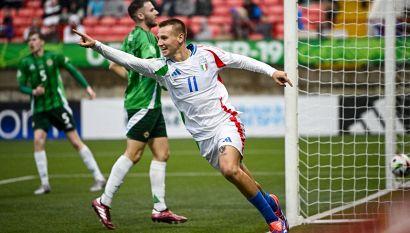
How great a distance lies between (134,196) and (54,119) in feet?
5.72

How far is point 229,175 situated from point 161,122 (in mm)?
1889

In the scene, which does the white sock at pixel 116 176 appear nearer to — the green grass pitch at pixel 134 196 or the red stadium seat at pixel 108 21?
the green grass pitch at pixel 134 196

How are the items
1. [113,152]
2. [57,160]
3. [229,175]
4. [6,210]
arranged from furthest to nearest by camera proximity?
[113,152] → [57,160] → [6,210] → [229,175]

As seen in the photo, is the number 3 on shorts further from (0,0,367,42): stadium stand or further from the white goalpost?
(0,0,367,42): stadium stand

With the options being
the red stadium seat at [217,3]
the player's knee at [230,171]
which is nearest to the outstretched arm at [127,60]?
the player's knee at [230,171]

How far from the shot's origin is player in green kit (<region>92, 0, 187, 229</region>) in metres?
7.79

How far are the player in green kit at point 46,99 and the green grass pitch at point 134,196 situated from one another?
17.6 inches

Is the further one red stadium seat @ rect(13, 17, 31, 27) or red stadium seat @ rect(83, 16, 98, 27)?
red stadium seat @ rect(13, 17, 31, 27)

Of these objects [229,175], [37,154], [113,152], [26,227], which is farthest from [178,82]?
[113,152]

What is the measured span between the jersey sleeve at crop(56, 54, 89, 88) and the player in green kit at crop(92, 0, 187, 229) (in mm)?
2890

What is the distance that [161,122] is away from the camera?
8.01 meters

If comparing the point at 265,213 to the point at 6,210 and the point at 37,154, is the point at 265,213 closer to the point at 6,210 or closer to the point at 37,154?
the point at 6,210

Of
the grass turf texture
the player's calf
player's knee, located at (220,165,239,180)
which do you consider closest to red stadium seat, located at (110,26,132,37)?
the grass turf texture

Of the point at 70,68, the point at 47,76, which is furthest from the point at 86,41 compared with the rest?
the point at 47,76
